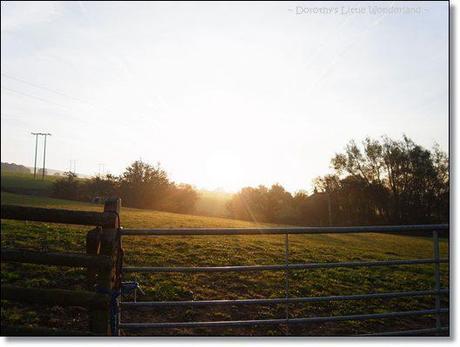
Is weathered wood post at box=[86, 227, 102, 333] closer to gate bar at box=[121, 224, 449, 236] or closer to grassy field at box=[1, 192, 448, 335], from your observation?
gate bar at box=[121, 224, 449, 236]

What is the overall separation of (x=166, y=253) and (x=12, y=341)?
21.7 feet

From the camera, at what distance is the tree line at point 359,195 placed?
15770 millimetres

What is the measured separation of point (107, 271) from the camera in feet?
10.7

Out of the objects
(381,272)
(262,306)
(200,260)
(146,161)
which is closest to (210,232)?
(262,306)

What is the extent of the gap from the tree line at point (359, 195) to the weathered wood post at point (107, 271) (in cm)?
992

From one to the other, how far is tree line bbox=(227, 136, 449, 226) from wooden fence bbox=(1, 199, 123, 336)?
32.8 feet

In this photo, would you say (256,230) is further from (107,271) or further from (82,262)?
(82,262)

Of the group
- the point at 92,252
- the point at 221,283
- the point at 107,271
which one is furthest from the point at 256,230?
the point at 221,283

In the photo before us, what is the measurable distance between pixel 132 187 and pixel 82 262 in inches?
1178

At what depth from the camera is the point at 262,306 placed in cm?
596

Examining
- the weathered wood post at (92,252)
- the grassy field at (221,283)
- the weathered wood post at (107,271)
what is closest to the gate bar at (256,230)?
the weathered wood post at (107,271)

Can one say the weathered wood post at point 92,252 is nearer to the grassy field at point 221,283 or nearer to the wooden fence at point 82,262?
the wooden fence at point 82,262

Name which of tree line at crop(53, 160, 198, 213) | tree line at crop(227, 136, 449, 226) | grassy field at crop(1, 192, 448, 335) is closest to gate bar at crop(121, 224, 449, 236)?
grassy field at crop(1, 192, 448, 335)

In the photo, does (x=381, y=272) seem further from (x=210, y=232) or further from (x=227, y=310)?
(x=210, y=232)
